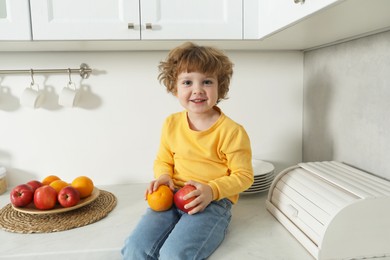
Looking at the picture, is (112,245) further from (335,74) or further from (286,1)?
(335,74)

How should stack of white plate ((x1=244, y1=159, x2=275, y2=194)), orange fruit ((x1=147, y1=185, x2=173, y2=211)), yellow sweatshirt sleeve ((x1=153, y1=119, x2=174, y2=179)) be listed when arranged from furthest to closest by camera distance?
stack of white plate ((x1=244, y1=159, x2=275, y2=194))
yellow sweatshirt sleeve ((x1=153, y1=119, x2=174, y2=179))
orange fruit ((x1=147, y1=185, x2=173, y2=211))

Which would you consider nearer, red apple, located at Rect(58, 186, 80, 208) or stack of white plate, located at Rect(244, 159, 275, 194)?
red apple, located at Rect(58, 186, 80, 208)

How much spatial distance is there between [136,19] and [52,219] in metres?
0.64

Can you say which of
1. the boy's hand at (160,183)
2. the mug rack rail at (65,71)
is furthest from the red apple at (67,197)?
the mug rack rail at (65,71)

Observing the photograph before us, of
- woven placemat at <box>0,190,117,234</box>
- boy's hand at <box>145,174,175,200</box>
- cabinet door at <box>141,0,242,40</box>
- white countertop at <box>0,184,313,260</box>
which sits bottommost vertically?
white countertop at <box>0,184,313,260</box>

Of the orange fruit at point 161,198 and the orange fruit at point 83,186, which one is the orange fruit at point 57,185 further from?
the orange fruit at point 161,198

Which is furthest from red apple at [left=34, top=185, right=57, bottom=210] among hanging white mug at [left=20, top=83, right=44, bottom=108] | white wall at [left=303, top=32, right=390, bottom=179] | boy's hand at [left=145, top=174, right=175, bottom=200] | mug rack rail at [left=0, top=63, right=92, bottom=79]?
white wall at [left=303, top=32, right=390, bottom=179]

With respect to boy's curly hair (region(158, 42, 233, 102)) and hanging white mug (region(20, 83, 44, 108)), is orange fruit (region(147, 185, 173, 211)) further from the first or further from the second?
hanging white mug (region(20, 83, 44, 108))

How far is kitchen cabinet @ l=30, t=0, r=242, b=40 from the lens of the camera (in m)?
0.97

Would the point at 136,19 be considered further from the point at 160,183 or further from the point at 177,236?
the point at 177,236

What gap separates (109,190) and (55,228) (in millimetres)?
Result: 376

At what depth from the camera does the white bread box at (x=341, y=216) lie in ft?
2.47

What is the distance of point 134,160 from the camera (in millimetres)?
1395

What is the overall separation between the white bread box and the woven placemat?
55cm
